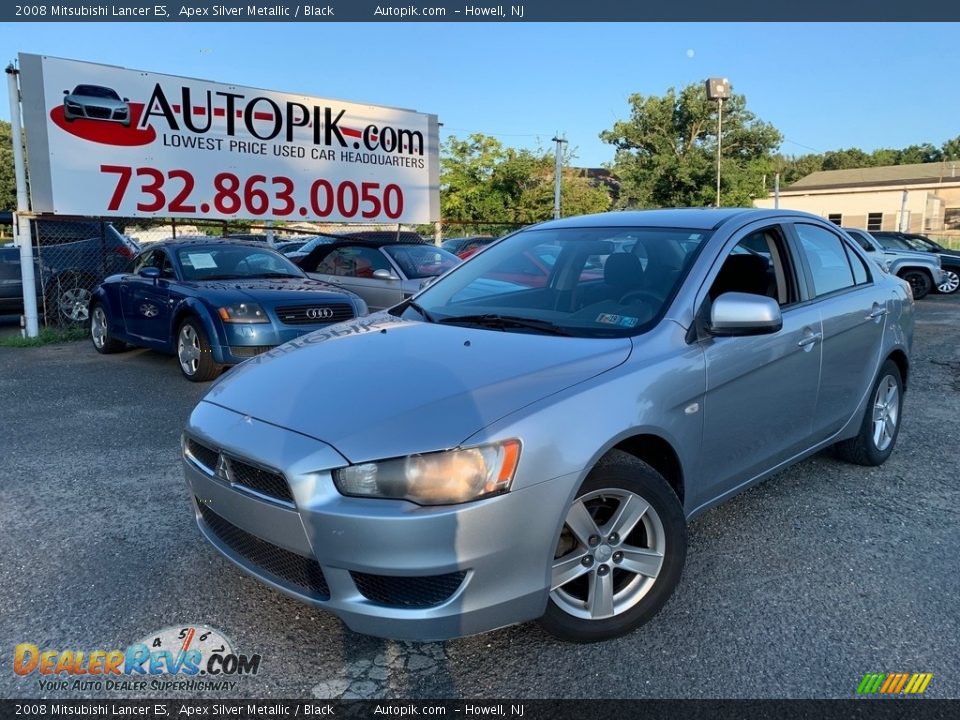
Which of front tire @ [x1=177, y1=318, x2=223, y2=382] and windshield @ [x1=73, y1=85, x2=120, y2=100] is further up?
windshield @ [x1=73, y1=85, x2=120, y2=100]

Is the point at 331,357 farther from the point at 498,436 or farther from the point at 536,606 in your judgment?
the point at 536,606

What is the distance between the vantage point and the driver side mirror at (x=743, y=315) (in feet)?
9.79

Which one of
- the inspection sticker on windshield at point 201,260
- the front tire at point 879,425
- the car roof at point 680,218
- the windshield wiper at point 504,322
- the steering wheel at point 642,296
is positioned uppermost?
the car roof at point 680,218

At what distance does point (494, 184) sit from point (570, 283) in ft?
111

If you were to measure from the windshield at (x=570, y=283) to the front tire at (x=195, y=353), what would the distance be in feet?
12.3

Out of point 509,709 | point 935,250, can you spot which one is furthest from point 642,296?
point 935,250

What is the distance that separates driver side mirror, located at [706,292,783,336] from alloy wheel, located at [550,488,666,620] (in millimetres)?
842

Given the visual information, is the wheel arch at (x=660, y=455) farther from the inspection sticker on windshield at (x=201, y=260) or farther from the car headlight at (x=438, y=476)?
the inspection sticker on windshield at (x=201, y=260)

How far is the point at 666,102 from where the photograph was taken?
145 feet

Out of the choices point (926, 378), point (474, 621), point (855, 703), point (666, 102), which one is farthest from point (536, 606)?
point (666, 102)

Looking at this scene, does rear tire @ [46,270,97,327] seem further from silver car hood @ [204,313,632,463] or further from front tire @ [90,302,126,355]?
silver car hood @ [204,313,632,463]

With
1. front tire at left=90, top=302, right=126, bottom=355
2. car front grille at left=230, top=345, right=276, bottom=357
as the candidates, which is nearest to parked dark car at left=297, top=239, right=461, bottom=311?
car front grille at left=230, top=345, right=276, bottom=357

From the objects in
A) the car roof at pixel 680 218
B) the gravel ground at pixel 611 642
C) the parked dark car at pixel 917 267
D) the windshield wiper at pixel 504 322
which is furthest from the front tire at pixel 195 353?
the parked dark car at pixel 917 267

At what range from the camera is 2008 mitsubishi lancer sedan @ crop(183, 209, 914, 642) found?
7.63 ft
